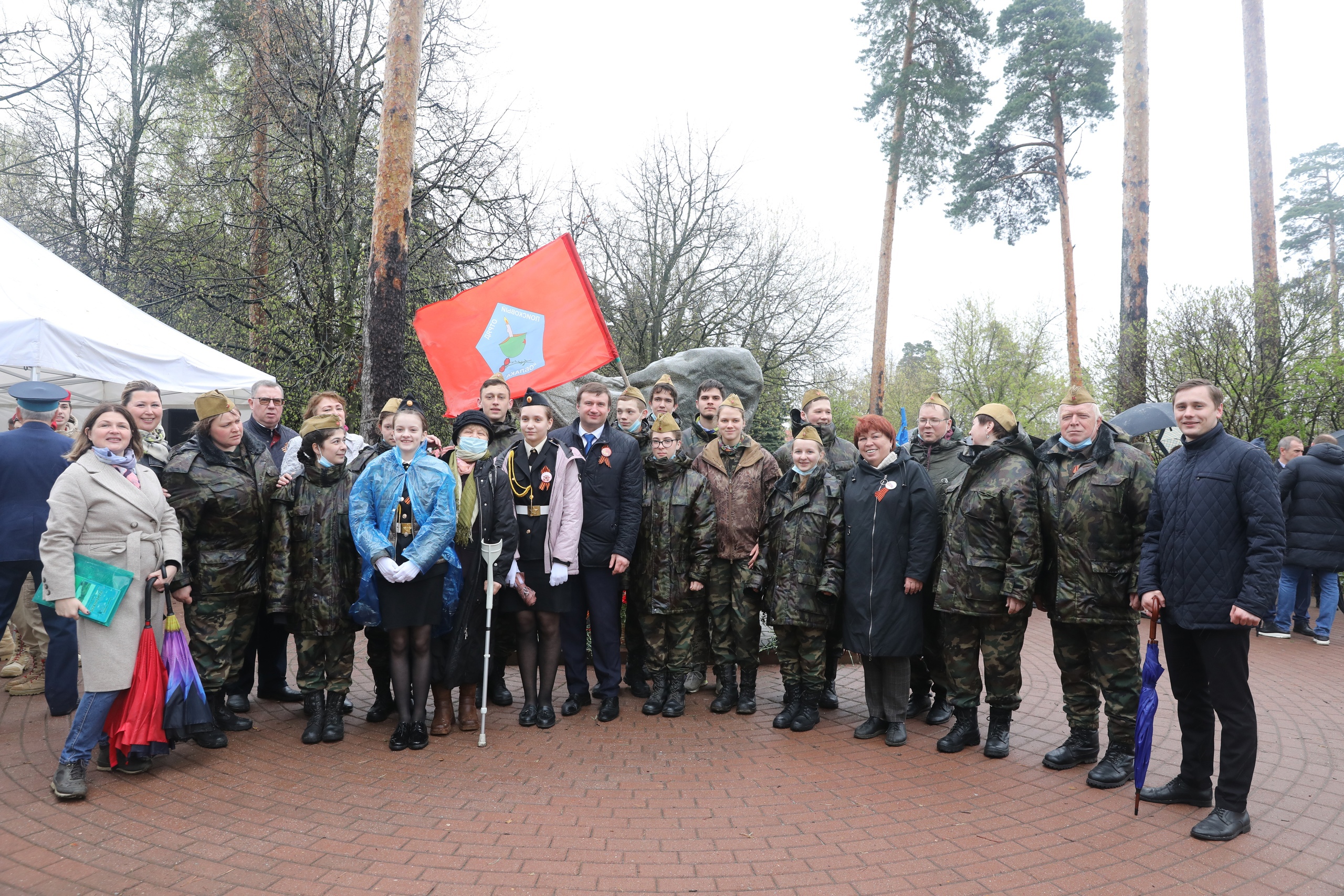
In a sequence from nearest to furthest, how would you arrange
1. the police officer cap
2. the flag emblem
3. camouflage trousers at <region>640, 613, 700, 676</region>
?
the police officer cap < camouflage trousers at <region>640, 613, 700, 676</region> < the flag emblem

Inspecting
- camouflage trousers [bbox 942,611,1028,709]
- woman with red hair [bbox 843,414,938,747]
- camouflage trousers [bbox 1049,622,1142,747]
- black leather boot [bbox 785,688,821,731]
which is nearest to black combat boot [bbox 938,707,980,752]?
camouflage trousers [bbox 942,611,1028,709]

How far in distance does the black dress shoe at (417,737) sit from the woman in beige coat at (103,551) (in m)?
1.44

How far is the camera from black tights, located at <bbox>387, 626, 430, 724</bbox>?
4746 mm

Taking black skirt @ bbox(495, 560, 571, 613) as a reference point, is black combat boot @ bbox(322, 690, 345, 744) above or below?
below

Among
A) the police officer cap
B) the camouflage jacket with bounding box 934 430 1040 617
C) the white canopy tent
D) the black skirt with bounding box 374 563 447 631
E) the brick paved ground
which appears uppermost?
the white canopy tent

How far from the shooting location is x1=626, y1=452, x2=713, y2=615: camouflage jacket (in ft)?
17.7

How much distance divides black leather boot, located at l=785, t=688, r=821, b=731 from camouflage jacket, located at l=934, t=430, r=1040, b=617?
1113 mm

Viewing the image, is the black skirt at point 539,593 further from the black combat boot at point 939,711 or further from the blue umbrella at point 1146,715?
the blue umbrella at point 1146,715

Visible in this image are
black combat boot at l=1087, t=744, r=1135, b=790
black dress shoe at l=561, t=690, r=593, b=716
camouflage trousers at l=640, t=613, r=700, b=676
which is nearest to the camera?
black combat boot at l=1087, t=744, r=1135, b=790

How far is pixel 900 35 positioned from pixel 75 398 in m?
17.1

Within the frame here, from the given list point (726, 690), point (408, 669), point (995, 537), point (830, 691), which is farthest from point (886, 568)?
point (408, 669)

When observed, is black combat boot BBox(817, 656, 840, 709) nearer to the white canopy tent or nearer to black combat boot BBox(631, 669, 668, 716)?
black combat boot BBox(631, 669, 668, 716)

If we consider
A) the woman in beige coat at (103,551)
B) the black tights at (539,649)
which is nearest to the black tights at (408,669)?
the black tights at (539,649)

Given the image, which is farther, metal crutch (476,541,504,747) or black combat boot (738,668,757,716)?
black combat boot (738,668,757,716)
